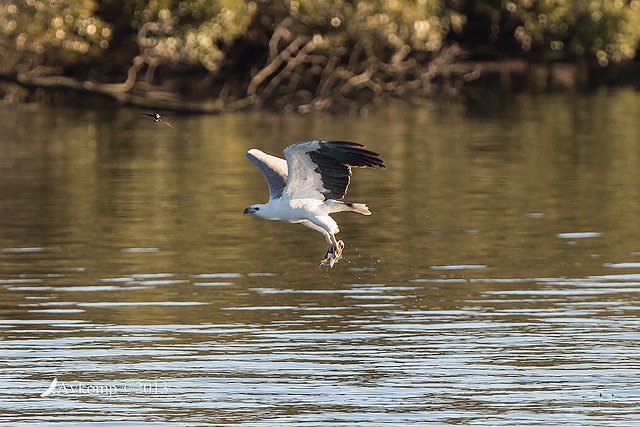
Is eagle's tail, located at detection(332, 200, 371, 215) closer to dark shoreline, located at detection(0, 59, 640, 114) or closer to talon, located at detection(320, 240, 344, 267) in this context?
talon, located at detection(320, 240, 344, 267)

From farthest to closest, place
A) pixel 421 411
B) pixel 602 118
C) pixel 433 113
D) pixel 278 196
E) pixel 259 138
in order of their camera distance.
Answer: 1. pixel 433 113
2. pixel 602 118
3. pixel 259 138
4. pixel 278 196
5. pixel 421 411

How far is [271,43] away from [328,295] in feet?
90.9

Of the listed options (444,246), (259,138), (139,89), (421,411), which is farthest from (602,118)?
(421,411)

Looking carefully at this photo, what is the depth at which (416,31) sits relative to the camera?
135 ft

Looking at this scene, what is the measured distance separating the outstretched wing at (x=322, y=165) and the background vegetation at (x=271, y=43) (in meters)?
21.8

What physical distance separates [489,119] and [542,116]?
148 cm

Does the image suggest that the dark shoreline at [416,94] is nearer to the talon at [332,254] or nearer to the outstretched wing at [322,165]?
the outstretched wing at [322,165]

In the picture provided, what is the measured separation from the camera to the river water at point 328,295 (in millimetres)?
10727

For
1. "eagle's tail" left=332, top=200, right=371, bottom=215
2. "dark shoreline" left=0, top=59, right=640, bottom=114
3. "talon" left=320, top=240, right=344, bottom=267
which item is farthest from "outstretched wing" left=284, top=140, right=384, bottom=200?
"dark shoreline" left=0, top=59, right=640, bottom=114

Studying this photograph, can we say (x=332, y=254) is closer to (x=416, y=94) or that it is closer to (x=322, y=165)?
(x=322, y=165)

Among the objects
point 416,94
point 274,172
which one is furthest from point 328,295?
point 416,94

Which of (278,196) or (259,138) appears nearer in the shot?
(278,196)

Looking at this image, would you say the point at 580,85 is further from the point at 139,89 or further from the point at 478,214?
the point at 478,214

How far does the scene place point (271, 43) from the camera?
41.9 m
